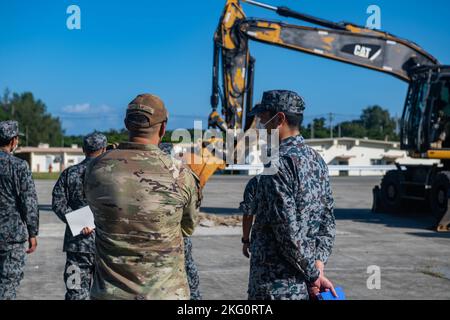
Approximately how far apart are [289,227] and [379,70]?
563 inches

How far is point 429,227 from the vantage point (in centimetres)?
1435

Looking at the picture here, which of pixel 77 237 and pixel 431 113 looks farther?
pixel 431 113

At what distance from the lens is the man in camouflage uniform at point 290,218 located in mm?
3568

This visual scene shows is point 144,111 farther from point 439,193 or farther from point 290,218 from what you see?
point 439,193

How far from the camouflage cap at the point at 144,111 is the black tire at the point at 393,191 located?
1447cm

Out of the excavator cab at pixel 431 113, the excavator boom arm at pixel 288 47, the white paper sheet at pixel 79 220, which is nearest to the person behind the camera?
the white paper sheet at pixel 79 220

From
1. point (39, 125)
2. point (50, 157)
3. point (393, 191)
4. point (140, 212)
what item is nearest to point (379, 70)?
point (393, 191)

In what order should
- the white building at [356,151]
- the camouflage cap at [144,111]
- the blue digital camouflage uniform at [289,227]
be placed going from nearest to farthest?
1. the camouflage cap at [144,111]
2. the blue digital camouflage uniform at [289,227]
3. the white building at [356,151]

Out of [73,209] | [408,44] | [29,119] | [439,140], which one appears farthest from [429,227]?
[29,119]

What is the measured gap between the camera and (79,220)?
17.6ft

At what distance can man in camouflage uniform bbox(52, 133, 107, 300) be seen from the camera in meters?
5.42

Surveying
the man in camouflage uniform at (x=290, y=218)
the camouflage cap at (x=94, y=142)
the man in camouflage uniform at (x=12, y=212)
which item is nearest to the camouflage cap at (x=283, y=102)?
the man in camouflage uniform at (x=290, y=218)

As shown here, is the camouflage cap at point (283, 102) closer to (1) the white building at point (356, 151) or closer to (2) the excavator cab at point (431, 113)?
(2) the excavator cab at point (431, 113)
